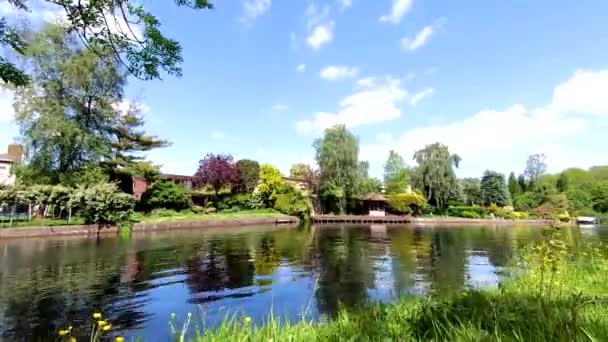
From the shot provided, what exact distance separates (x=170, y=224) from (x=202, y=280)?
17932mm

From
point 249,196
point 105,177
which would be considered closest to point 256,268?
point 105,177

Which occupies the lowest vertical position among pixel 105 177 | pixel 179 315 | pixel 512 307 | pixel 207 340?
pixel 179 315

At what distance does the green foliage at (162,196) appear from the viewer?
1326 inches

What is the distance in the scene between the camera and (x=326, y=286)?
381 inches

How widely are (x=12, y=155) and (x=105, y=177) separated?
1783cm

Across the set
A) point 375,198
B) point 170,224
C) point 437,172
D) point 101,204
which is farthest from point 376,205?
point 101,204

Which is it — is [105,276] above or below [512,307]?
below

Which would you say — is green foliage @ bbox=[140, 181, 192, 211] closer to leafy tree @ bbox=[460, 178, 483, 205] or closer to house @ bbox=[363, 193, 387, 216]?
house @ bbox=[363, 193, 387, 216]

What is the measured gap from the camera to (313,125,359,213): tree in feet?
143

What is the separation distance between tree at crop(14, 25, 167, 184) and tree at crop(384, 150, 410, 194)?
39980 millimetres

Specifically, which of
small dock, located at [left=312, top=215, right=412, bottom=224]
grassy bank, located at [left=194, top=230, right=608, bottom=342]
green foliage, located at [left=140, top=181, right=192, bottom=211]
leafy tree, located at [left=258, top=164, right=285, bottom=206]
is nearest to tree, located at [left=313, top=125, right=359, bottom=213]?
small dock, located at [left=312, top=215, right=412, bottom=224]

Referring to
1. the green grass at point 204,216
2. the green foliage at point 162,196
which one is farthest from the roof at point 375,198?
the green foliage at point 162,196

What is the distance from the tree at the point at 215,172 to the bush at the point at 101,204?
14.7 m

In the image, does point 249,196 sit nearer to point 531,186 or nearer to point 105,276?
point 105,276
